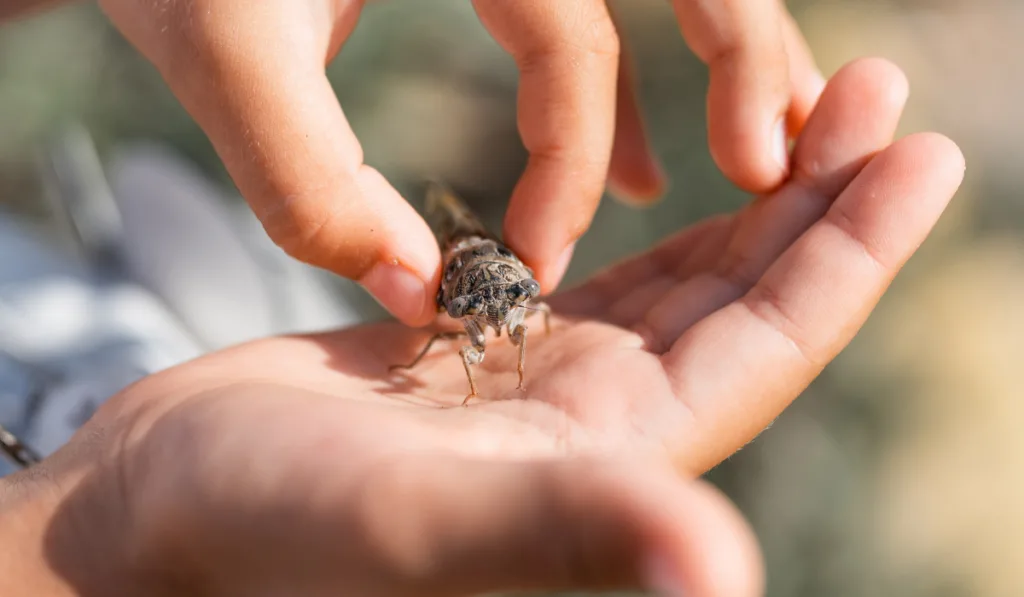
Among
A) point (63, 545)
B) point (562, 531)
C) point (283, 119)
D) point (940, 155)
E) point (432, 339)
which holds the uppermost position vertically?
point (283, 119)

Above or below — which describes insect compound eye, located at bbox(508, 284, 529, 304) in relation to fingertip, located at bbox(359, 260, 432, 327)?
below

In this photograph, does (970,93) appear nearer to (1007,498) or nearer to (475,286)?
(1007,498)

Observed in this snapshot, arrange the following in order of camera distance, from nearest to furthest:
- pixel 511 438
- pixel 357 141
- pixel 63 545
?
pixel 511 438
pixel 63 545
pixel 357 141

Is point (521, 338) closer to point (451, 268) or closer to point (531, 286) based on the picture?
point (531, 286)

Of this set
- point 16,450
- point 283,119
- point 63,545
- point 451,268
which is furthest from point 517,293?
point 16,450

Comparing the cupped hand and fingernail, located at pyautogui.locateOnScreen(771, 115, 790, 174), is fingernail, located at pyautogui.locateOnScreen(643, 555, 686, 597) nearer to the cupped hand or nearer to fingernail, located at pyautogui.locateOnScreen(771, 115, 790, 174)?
the cupped hand

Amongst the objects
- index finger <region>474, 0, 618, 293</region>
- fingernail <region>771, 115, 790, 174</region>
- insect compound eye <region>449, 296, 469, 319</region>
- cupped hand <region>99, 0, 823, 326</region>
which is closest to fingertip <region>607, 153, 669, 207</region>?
cupped hand <region>99, 0, 823, 326</region>

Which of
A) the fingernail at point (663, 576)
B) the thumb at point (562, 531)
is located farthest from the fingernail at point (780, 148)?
the fingernail at point (663, 576)
